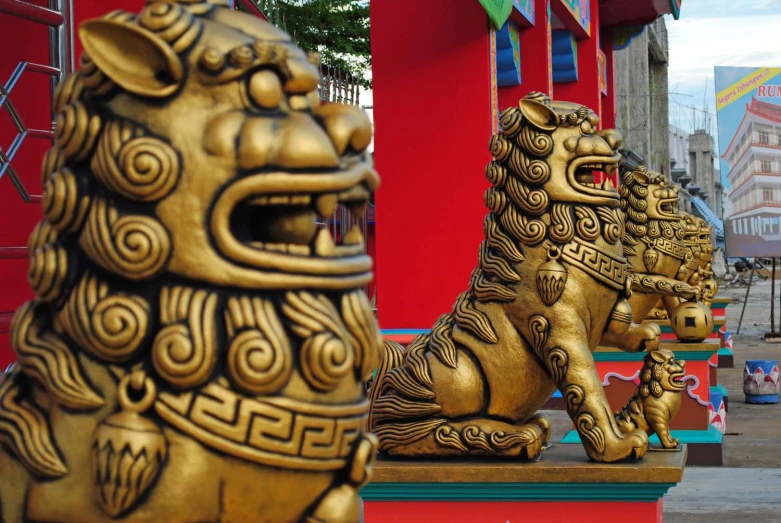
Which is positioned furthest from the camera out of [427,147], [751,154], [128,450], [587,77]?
[751,154]

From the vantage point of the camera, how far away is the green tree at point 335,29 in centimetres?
1182

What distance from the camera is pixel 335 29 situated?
39.7ft

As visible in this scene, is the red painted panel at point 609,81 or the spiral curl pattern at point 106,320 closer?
the spiral curl pattern at point 106,320

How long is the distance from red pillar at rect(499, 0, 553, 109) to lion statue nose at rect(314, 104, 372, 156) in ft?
18.4

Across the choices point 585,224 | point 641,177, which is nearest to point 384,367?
point 585,224

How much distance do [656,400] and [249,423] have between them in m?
1.92

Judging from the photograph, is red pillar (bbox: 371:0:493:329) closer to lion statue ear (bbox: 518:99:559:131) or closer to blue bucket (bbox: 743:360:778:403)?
lion statue ear (bbox: 518:99:559:131)

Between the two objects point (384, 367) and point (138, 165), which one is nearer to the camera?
point (138, 165)

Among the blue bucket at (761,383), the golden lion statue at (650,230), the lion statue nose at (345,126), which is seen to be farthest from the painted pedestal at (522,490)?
the blue bucket at (761,383)

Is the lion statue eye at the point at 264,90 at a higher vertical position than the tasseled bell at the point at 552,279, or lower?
higher

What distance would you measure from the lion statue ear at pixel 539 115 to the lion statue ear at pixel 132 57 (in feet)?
5.45

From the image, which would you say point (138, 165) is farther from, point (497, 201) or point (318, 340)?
point (497, 201)

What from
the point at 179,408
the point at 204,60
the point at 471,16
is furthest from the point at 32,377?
the point at 471,16

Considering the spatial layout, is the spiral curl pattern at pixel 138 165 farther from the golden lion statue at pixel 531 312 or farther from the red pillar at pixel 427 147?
the red pillar at pixel 427 147
